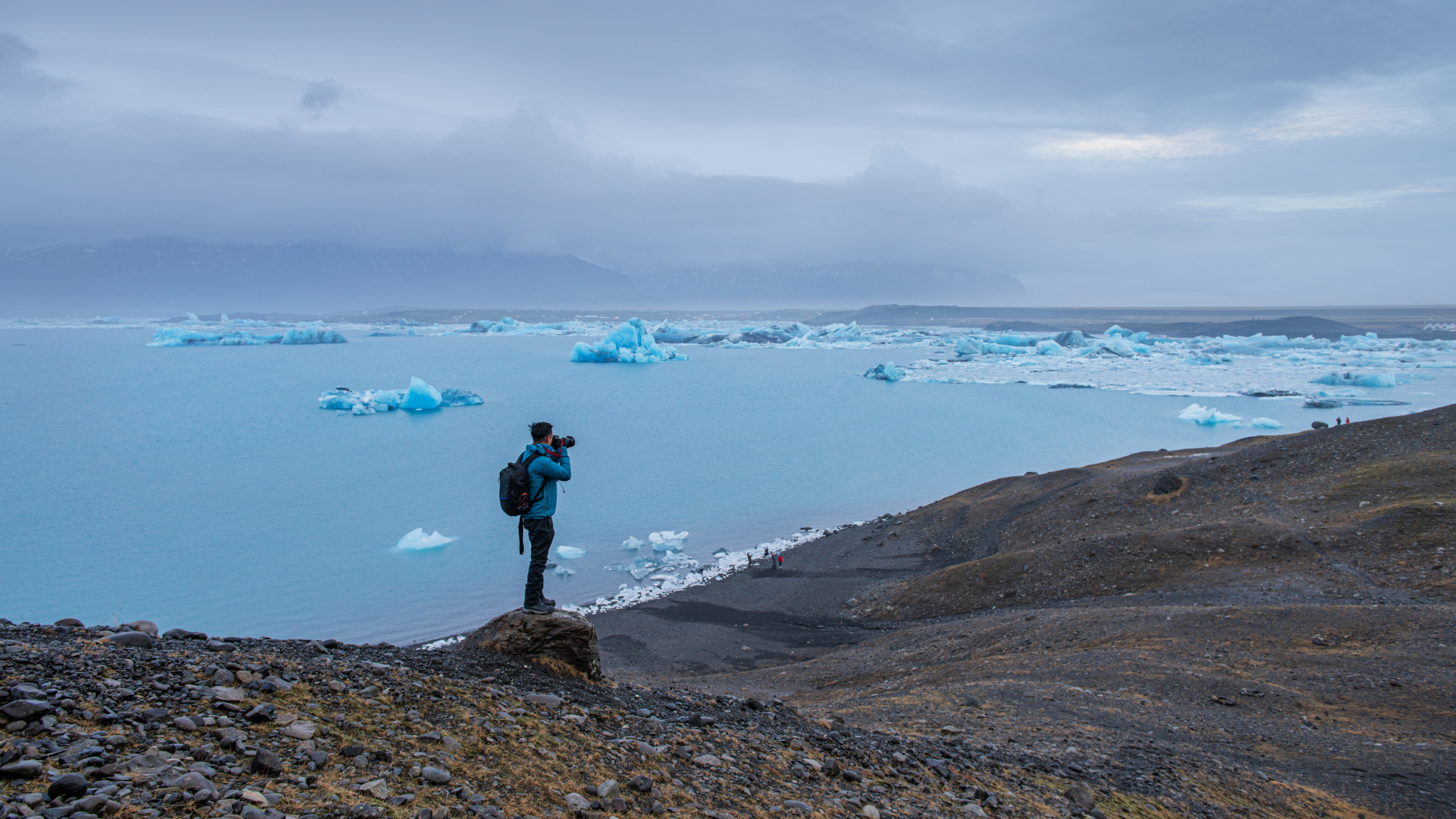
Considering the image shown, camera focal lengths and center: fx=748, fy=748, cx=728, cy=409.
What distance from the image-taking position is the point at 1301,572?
523 inches

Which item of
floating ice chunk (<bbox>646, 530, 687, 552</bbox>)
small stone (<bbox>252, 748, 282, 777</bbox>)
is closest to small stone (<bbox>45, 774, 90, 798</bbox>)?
small stone (<bbox>252, 748, 282, 777</bbox>)

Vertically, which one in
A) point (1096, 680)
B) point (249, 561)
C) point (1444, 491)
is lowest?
point (249, 561)

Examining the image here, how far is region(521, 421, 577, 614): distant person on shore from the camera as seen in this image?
21.8ft

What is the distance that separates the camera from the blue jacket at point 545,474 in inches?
262

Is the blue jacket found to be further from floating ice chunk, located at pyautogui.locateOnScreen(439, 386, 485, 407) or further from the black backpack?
floating ice chunk, located at pyautogui.locateOnScreen(439, 386, 485, 407)

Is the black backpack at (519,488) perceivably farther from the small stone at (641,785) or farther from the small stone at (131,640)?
the small stone at (131,640)

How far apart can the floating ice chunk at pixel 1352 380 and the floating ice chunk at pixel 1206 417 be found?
2150 centimetres

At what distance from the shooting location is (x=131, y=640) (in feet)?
17.6

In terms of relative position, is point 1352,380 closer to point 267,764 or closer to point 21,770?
point 267,764

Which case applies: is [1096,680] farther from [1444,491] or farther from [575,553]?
[575,553]

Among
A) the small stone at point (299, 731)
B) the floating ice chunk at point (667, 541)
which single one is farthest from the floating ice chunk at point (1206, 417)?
the small stone at point (299, 731)

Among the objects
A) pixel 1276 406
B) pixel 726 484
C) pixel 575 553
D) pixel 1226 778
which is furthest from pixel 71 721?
pixel 1276 406

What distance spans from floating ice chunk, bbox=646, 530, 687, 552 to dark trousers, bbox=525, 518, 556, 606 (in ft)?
50.5

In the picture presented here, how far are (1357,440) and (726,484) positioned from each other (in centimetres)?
2072
